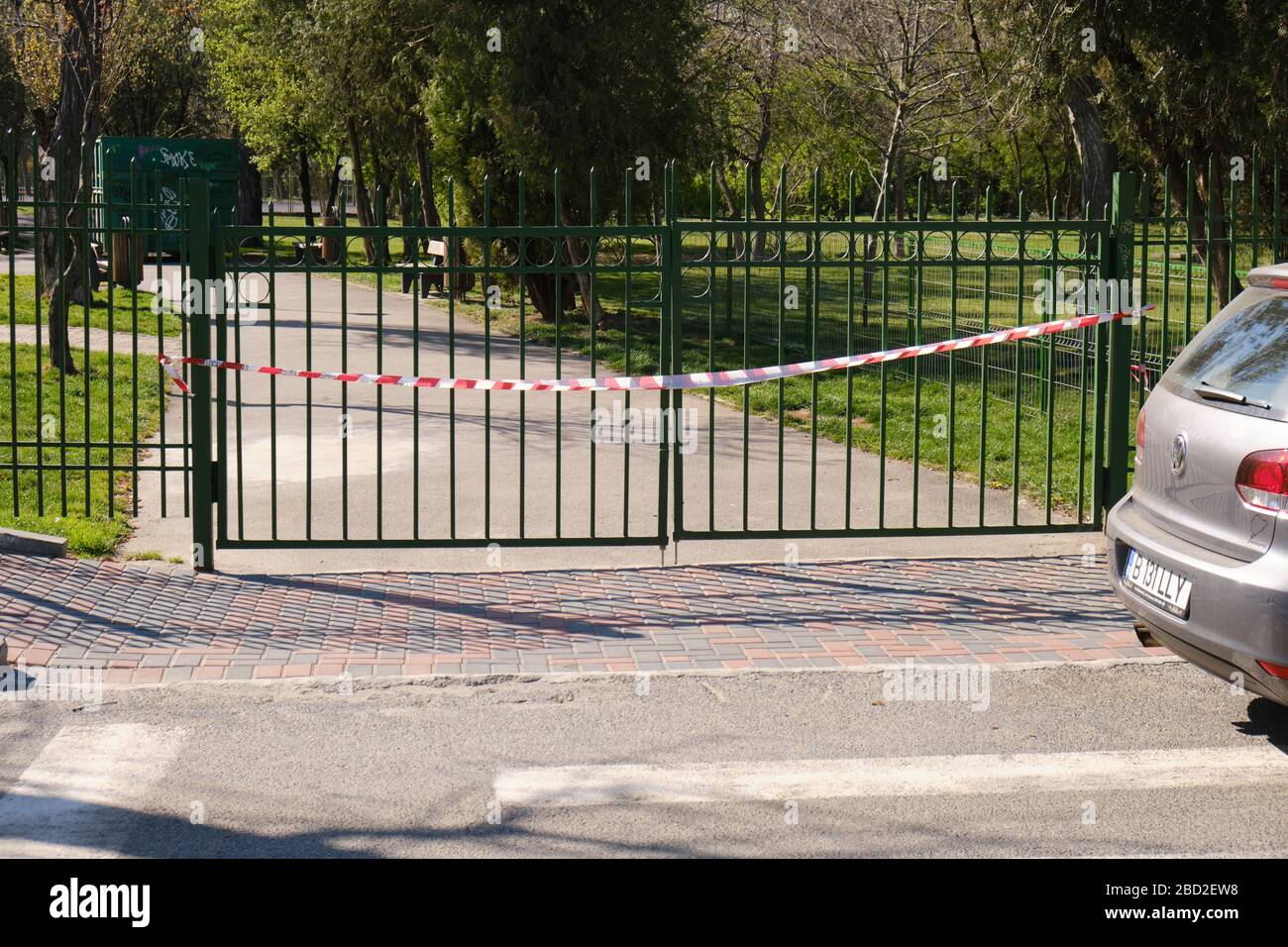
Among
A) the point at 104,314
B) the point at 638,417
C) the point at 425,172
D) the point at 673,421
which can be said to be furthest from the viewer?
the point at 425,172

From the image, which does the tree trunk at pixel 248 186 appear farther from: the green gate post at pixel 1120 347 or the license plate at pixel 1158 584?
the license plate at pixel 1158 584

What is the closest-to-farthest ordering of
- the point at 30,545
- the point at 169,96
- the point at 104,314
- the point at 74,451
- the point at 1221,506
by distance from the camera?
the point at 1221,506, the point at 30,545, the point at 74,451, the point at 104,314, the point at 169,96

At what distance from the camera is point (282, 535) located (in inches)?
366

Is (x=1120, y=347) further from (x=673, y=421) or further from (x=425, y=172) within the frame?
(x=425, y=172)

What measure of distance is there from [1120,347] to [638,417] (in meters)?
5.87

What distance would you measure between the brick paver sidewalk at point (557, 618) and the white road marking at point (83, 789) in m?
0.78

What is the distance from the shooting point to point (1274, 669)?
4.93 m

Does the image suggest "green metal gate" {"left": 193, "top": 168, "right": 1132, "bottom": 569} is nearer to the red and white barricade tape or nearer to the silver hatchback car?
the red and white barricade tape

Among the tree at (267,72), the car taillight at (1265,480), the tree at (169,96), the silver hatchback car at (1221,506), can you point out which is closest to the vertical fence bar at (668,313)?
the silver hatchback car at (1221,506)

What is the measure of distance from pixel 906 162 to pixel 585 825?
37.3 meters

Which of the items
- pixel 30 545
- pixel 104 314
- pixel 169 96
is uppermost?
pixel 169 96

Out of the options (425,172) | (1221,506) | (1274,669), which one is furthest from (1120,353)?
Result: (425,172)

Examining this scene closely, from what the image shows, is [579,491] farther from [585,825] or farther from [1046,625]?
[585,825]

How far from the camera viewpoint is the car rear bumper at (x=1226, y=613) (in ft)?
16.2
